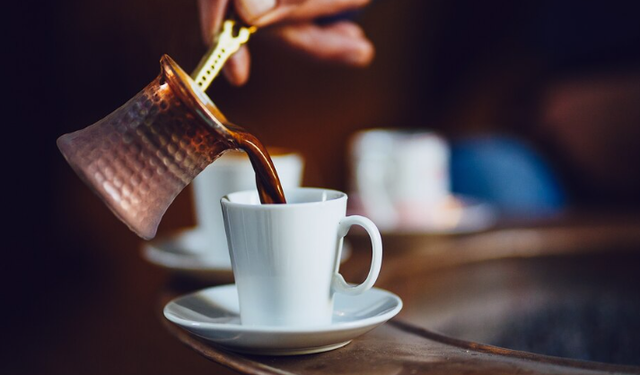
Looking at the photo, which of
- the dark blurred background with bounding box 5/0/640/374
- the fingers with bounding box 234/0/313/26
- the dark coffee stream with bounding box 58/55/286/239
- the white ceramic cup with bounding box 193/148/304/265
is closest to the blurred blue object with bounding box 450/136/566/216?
the dark blurred background with bounding box 5/0/640/374

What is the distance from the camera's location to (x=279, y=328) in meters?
0.41

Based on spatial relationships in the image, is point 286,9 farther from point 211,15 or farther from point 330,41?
point 330,41

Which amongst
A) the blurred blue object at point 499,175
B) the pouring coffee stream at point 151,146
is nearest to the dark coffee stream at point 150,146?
the pouring coffee stream at point 151,146

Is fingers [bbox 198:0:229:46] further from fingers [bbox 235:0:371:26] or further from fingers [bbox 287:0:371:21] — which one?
fingers [bbox 287:0:371:21]

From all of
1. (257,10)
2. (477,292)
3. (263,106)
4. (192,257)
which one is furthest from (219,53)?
(263,106)

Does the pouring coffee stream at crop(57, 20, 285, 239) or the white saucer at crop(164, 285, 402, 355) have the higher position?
the pouring coffee stream at crop(57, 20, 285, 239)

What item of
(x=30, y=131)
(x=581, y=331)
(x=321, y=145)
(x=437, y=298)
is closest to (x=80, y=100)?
(x=30, y=131)

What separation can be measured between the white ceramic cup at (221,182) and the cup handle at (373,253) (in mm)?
279

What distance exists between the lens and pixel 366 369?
0.42 meters

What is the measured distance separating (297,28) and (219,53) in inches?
12.3

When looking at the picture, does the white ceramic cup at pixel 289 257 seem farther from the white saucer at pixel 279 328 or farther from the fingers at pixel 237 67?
the fingers at pixel 237 67

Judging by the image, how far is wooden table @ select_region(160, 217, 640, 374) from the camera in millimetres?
430

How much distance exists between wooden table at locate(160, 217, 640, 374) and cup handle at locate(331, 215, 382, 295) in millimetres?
38

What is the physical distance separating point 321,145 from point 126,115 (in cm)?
157
